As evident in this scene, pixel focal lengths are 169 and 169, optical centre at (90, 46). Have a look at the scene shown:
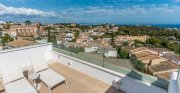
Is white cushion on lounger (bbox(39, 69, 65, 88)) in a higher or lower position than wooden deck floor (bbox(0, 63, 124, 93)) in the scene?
higher

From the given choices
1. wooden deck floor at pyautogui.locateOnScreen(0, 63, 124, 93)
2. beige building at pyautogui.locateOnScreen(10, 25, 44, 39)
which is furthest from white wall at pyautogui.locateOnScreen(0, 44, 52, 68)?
wooden deck floor at pyautogui.locateOnScreen(0, 63, 124, 93)

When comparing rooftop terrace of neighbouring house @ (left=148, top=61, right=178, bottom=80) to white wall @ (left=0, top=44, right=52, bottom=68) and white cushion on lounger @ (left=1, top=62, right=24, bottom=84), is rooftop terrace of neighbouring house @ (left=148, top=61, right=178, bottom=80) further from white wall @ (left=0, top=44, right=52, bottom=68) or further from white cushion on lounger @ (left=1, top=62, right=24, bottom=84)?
white wall @ (left=0, top=44, right=52, bottom=68)

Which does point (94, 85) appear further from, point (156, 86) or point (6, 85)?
point (6, 85)

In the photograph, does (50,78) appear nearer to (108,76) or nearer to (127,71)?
(108,76)

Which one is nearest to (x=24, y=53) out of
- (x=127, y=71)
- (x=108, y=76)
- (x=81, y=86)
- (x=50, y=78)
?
(x=50, y=78)

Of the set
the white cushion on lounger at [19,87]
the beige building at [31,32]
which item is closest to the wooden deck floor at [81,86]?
the white cushion on lounger at [19,87]

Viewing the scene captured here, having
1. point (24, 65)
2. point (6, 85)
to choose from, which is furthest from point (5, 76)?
point (24, 65)

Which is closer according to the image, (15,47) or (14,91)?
(14,91)
